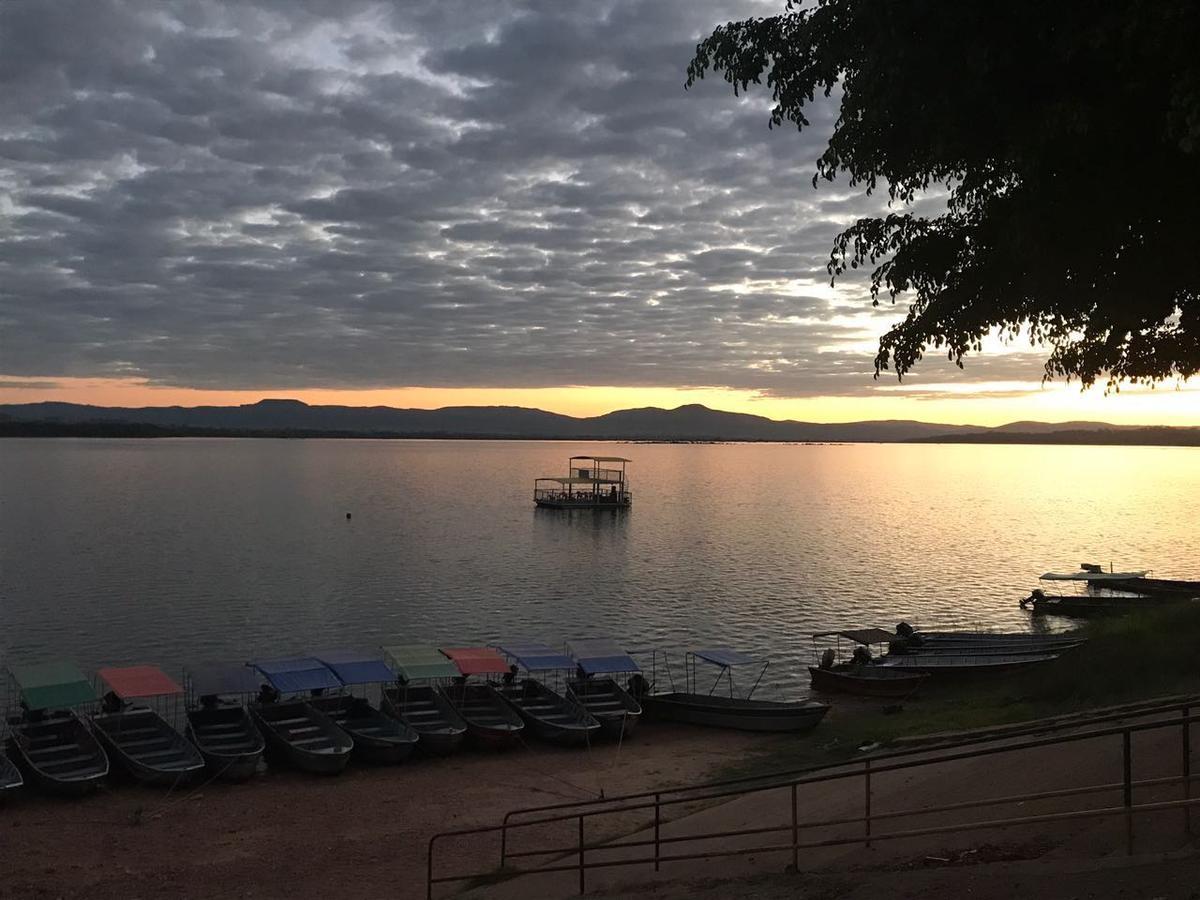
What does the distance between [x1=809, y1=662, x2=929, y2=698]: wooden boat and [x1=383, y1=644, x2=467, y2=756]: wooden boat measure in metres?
15.9

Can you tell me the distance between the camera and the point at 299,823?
2428cm

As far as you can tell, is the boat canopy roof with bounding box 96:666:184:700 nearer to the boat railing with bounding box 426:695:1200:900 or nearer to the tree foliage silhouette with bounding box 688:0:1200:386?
the boat railing with bounding box 426:695:1200:900

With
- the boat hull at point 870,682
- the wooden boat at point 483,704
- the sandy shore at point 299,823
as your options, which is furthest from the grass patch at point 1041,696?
the wooden boat at point 483,704

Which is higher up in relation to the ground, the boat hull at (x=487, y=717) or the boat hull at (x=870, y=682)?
the boat hull at (x=487, y=717)

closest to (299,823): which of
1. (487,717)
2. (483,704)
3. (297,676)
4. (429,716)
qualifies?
(429,716)

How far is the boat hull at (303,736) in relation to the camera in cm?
2817

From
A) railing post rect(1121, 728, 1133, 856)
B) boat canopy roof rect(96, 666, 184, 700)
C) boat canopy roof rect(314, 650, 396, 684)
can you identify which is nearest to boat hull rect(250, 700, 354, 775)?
boat canopy roof rect(314, 650, 396, 684)

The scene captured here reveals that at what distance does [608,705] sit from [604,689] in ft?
4.79

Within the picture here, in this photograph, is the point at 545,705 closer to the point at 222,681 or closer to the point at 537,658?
the point at 537,658

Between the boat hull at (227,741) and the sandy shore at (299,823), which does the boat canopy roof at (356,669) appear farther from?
the sandy shore at (299,823)

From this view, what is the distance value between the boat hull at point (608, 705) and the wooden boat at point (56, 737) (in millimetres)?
15580

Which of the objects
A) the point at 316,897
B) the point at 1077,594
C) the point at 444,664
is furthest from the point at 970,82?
the point at 1077,594

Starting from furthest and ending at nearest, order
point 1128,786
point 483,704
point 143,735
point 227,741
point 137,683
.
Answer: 1. point 483,704
2. point 137,683
3. point 227,741
4. point 143,735
5. point 1128,786

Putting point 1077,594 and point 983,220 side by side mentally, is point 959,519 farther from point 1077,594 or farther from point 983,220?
point 983,220
